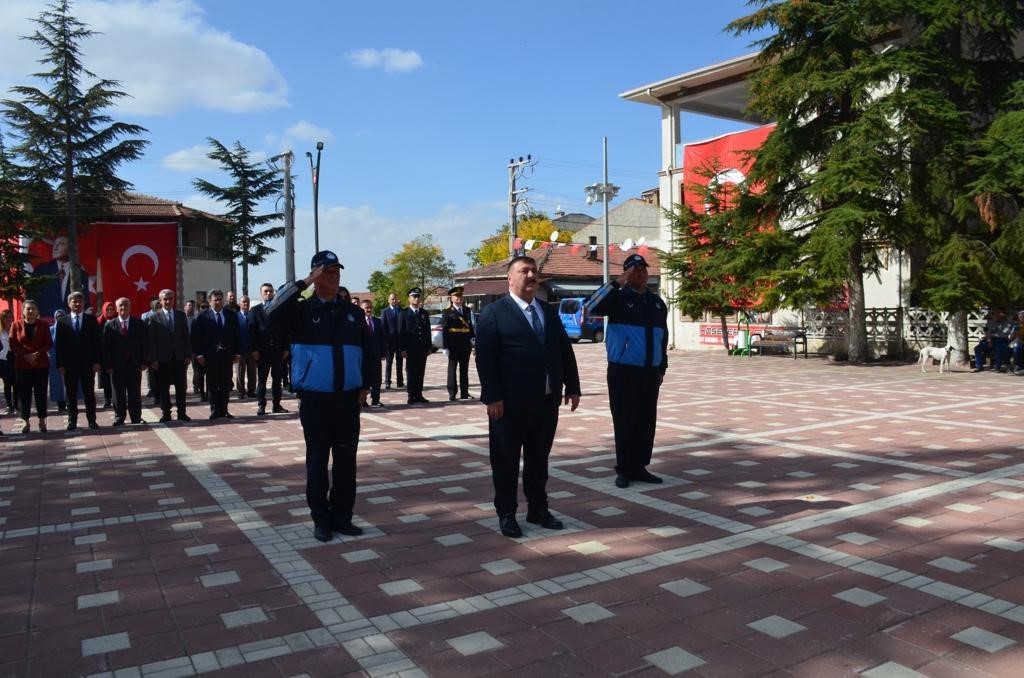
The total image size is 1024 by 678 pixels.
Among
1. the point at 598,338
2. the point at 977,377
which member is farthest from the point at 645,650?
the point at 598,338

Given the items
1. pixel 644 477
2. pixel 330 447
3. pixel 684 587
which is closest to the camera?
pixel 684 587

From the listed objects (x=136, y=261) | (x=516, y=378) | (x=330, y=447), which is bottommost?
(x=330, y=447)

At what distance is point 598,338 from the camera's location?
34438mm

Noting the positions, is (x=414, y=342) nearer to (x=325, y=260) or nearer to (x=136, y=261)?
(x=325, y=260)

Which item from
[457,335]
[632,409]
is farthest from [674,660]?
[457,335]

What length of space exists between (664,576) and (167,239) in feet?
101

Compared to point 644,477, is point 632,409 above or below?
above

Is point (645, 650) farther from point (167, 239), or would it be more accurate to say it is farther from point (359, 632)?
point (167, 239)

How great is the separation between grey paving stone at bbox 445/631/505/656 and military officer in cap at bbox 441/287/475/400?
9.53 meters

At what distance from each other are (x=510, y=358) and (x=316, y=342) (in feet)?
4.20

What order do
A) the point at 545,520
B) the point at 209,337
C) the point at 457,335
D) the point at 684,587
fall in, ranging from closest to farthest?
1. the point at 684,587
2. the point at 545,520
3. the point at 209,337
4. the point at 457,335

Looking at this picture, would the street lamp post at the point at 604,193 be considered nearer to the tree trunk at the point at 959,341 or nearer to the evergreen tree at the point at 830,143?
the evergreen tree at the point at 830,143

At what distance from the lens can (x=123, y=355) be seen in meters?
11.3

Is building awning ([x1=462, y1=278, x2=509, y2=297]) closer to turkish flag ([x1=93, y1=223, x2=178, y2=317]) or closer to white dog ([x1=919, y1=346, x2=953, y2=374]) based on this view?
turkish flag ([x1=93, y1=223, x2=178, y2=317])
